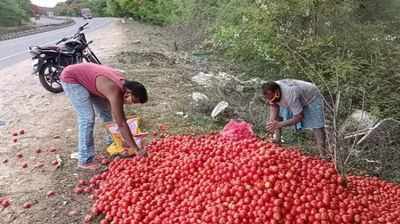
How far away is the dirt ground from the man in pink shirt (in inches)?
17.3

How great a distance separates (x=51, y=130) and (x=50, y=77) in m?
2.22

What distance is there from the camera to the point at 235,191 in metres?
3.97

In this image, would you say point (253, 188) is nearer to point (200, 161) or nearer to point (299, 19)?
point (200, 161)

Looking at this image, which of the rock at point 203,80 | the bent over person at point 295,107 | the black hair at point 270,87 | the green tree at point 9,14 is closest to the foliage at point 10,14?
the green tree at point 9,14

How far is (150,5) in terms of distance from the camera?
30016 mm

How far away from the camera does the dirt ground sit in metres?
4.61

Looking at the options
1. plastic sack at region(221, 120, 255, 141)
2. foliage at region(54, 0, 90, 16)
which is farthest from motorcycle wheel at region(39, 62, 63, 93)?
foliage at region(54, 0, 90, 16)

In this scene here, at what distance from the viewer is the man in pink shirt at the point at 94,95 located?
462cm

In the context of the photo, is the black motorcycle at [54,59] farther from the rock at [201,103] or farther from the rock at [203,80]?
the rock at [201,103]

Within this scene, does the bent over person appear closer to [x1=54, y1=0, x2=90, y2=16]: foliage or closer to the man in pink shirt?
the man in pink shirt

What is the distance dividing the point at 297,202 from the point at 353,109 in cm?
513

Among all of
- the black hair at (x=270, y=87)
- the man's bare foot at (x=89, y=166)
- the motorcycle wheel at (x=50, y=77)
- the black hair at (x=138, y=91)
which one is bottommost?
the man's bare foot at (x=89, y=166)

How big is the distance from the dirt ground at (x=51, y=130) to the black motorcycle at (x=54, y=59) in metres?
0.26

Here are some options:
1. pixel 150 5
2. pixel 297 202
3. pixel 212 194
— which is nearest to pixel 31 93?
pixel 212 194
